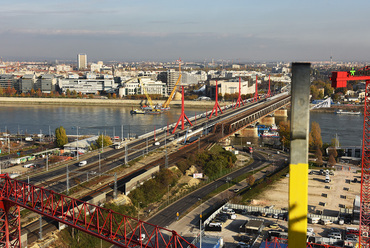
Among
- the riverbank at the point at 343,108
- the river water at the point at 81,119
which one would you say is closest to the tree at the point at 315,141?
the river water at the point at 81,119

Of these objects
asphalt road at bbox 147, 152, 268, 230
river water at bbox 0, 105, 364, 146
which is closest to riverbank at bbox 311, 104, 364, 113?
river water at bbox 0, 105, 364, 146

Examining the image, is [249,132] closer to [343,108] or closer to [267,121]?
[267,121]

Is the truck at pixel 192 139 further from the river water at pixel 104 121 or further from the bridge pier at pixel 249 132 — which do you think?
the bridge pier at pixel 249 132

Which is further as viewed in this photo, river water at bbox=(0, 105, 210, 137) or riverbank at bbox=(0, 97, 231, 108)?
riverbank at bbox=(0, 97, 231, 108)

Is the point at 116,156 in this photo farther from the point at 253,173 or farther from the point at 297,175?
the point at 297,175

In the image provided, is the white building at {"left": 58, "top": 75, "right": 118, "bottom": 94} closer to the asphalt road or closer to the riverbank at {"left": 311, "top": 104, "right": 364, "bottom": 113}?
the riverbank at {"left": 311, "top": 104, "right": 364, "bottom": 113}

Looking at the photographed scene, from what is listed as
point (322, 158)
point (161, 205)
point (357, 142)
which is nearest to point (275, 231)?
point (161, 205)
